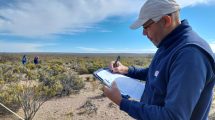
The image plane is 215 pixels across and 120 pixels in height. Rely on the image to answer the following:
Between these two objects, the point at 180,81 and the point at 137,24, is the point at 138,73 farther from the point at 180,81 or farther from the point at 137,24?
the point at 180,81

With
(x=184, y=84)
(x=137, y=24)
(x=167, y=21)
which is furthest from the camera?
(x=137, y=24)

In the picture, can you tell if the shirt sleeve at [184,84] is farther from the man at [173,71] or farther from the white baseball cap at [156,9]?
the white baseball cap at [156,9]

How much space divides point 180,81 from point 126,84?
1074mm

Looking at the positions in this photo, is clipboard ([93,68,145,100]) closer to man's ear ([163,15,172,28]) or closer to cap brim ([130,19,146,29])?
cap brim ([130,19,146,29])

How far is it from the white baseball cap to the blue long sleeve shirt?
14cm

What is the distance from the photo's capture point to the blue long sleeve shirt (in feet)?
5.74

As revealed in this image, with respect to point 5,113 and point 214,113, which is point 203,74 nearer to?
point 214,113

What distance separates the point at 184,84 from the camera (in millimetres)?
1743

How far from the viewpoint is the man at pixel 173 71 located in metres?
1.75

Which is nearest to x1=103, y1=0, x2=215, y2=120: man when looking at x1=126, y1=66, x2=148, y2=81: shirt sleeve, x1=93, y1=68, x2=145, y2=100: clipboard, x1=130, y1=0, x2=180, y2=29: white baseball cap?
x1=130, y1=0, x2=180, y2=29: white baseball cap

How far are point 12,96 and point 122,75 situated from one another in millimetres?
6559

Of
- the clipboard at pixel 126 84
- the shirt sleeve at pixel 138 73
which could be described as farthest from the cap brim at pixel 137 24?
the shirt sleeve at pixel 138 73

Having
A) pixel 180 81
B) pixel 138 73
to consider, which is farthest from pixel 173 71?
pixel 138 73

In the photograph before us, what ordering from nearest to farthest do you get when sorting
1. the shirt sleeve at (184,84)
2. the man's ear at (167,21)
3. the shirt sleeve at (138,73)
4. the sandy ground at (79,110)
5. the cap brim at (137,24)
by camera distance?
the shirt sleeve at (184,84) → the man's ear at (167,21) → the cap brim at (137,24) → the shirt sleeve at (138,73) → the sandy ground at (79,110)
